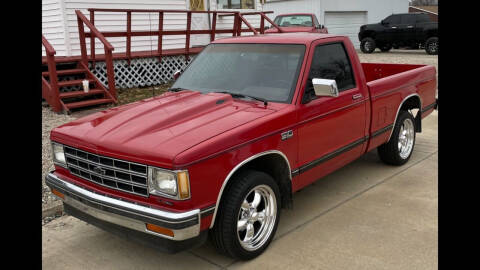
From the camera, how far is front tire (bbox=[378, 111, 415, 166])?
5.73m

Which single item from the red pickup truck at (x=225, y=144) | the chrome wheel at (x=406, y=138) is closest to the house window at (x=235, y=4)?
the chrome wheel at (x=406, y=138)

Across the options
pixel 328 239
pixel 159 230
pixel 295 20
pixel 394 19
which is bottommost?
pixel 328 239

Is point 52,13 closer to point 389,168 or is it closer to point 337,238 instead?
point 389,168

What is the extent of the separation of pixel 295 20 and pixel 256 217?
53.1 feet

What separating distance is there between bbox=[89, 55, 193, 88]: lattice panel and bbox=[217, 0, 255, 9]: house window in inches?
140

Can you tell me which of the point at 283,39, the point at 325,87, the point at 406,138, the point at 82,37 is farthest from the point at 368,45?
the point at 325,87

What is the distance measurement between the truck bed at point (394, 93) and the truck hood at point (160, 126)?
5.72ft

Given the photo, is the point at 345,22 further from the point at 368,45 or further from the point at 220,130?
the point at 220,130

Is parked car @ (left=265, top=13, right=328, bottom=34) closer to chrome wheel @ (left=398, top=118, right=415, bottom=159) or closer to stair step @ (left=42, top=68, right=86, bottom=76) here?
stair step @ (left=42, top=68, right=86, bottom=76)

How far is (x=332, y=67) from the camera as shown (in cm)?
464

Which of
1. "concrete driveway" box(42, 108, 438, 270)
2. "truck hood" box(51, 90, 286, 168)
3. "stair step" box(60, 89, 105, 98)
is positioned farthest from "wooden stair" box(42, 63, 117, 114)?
"truck hood" box(51, 90, 286, 168)

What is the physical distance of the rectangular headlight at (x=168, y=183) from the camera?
119 inches

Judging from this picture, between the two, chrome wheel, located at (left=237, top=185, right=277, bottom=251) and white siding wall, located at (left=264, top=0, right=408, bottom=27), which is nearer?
chrome wheel, located at (left=237, top=185, right=277, bottom=251)
